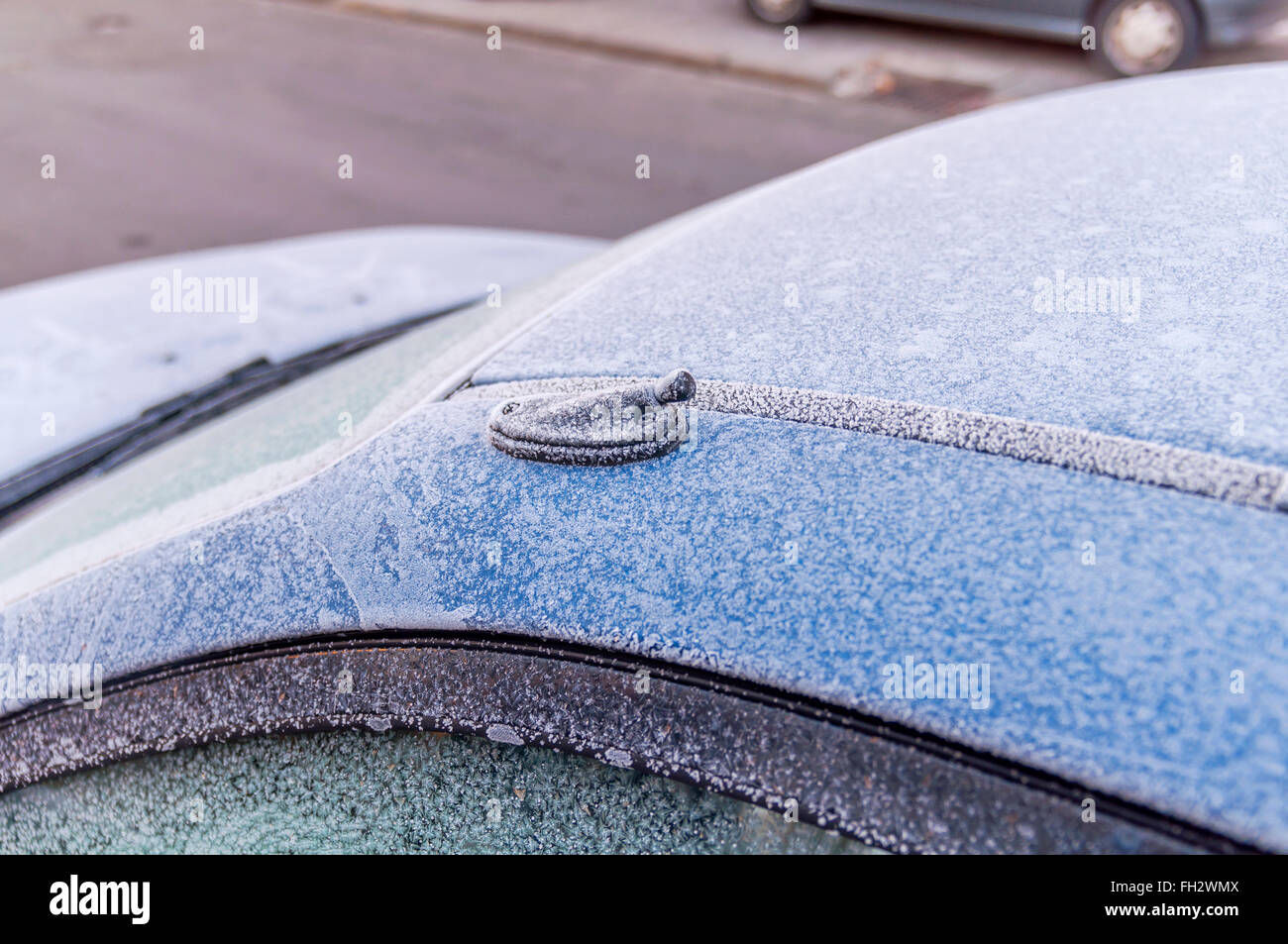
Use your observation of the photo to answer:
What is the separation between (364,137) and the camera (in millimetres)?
7234

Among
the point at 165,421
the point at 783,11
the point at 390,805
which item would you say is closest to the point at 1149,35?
the point at 783,11

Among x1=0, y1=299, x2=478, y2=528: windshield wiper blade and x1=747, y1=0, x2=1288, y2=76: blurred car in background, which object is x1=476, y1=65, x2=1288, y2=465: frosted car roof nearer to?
x1=0, y1=299, x2=478, y2=528: windshield wiper blade

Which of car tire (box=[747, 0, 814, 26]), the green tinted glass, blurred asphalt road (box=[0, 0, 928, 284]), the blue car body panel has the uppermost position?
car tire (box=[747, 0, 814, 26])

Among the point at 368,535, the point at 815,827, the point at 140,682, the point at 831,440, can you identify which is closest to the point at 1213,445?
the point at 831,440

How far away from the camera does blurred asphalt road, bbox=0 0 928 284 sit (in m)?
6.15

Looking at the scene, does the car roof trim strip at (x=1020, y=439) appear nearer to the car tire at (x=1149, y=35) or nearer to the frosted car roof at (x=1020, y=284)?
the frosted car roof at (x=1020, y=284)

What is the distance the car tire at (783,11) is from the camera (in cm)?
838

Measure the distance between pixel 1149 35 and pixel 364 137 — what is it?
512 centimetres

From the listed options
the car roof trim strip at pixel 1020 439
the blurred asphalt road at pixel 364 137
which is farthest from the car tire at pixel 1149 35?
the car roof trim strip at pixel 1020 439

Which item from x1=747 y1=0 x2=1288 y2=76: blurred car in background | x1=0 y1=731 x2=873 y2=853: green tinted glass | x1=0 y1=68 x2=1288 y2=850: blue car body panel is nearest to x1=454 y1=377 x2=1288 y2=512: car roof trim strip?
x1=0 y1=68 x2=1288 y2=850: blue car body panel

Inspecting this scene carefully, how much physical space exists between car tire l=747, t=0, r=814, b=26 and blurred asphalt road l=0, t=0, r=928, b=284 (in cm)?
98

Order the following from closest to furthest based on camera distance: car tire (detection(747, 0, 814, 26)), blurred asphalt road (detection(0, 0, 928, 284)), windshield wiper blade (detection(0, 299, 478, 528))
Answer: windshield wiper blade (detection(0, 299, 478, 528)) < blurred asphalt road (detection(0, 0, 928, 284)) < car tire (detection(747, 0, 814, 26))

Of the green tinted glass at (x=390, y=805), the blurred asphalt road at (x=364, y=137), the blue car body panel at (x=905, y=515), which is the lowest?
the green tinted glass at (x=390, y=805)
